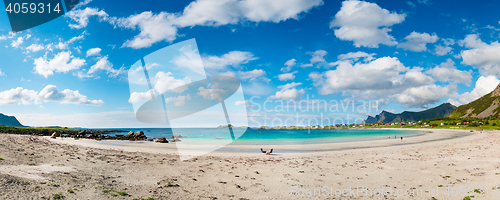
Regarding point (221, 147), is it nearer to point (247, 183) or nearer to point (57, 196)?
point (247, 183)

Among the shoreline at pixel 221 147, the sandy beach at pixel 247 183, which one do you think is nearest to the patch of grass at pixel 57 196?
the sandy beach at pixel 247 183

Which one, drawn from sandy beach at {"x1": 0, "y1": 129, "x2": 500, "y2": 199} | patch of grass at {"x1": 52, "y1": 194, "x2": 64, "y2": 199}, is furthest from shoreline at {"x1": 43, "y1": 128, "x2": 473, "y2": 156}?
patch of grass at {"x1": 52, "y1": 194, "x2": 64, "y2": 199}

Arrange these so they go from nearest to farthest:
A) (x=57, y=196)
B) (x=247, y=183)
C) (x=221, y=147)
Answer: (x=57, y=196), (x=247, y=183), (x=221, y=147)

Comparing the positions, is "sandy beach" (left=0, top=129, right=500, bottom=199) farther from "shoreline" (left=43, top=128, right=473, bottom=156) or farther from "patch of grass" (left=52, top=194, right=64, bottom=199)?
"shoreline" (left=43, top=128, right=473, bottom=156)

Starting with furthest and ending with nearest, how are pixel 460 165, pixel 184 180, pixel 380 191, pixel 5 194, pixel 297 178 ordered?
pixel 460 165
pixel 297 178
pixel 184 180
pixel 380 191
pixel 5 194

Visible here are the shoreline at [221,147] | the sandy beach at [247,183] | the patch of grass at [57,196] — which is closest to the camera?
the patch of grass at [57,196]

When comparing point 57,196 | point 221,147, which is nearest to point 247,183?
point 57,196

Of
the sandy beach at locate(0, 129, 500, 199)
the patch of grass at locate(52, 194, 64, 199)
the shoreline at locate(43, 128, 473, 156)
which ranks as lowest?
the shoreline at locate(43, 128, 473, 156)

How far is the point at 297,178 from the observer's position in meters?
11.6

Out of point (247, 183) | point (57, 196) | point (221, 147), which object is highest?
point (57, 196)

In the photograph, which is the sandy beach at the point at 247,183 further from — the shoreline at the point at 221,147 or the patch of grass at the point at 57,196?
the shoreline at the point at 221,147

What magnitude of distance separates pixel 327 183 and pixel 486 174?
8.95 meters

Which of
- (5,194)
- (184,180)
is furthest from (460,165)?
(5,194)

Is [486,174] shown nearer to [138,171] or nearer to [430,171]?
[430,171]
